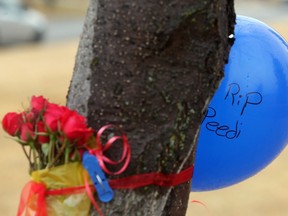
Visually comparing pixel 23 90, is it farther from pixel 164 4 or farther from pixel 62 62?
pixel 164 4

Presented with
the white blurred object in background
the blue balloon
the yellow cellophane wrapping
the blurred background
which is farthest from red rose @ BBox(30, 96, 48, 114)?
the white blurred object in background

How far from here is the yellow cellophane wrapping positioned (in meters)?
1.95

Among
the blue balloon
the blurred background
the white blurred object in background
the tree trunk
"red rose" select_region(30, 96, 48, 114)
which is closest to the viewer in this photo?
the tree trunk

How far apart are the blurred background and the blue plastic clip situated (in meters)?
0.56

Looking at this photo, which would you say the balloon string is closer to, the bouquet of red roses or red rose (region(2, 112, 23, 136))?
the bouquet of red roses

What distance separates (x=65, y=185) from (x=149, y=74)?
0.35 metres

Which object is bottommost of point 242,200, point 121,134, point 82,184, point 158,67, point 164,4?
point 242,200

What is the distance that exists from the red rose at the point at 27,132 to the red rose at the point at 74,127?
92 millimetres

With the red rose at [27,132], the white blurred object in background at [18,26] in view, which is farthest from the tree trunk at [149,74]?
the white blurred object in background at [18,26]

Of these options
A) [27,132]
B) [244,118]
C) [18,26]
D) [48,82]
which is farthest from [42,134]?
[18,26]

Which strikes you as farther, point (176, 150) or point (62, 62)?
point (62, 62)

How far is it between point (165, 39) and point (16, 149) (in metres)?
7.32

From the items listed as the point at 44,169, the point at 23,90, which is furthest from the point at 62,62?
the point at 44,169

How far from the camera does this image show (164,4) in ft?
6.05
